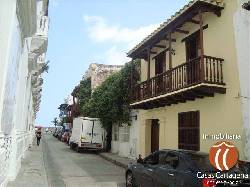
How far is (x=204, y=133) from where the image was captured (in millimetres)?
13172

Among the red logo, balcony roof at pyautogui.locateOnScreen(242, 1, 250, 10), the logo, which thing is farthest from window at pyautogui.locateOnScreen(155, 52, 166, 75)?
the red logo

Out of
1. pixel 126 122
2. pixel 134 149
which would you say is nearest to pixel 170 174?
pixel 134 149

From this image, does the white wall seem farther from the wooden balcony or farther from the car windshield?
the car windshield

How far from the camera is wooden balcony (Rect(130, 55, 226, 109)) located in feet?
38.9

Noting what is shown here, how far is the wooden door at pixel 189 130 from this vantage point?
540 inches

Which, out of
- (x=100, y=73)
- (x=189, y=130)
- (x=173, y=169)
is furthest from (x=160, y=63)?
(x=100, y=73)

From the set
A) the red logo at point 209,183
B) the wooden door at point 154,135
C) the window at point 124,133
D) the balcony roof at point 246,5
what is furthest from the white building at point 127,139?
the red logo at point 209,183

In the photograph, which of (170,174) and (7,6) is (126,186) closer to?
(170,174)

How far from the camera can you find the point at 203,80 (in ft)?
37.8

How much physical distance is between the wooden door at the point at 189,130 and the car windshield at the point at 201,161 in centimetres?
478

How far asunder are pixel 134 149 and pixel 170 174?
1258cm

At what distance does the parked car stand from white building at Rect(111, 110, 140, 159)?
10.1 metres

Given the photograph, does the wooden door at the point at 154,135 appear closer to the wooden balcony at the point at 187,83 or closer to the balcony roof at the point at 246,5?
the wooden balcony at the point at 187,83

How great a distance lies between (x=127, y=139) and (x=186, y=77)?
11301 millimetres
